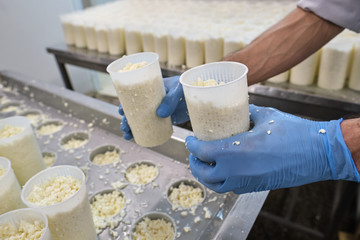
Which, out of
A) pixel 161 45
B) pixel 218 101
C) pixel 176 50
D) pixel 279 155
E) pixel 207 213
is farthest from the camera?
pixel 161 45

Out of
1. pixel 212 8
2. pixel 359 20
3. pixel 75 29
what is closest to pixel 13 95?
pixel 75 29

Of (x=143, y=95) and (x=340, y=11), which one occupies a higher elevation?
(x=340, y=11)

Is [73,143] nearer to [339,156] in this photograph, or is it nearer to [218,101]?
[218,101]

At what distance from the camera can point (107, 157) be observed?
5.81ft

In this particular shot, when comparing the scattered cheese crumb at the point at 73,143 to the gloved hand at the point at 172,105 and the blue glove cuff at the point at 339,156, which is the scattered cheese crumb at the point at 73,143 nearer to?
the gloved hand at the point at 172,105

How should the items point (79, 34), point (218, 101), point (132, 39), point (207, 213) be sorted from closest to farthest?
1. point (218, 101)
2. point (207, 213)
3. point (132, 39)
4. point (79, 34)

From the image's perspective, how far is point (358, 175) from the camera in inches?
35.5

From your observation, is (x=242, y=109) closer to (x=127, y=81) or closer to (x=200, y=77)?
(x=200, y=77)

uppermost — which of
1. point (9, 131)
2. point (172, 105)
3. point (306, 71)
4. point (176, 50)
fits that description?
point (172, 105)

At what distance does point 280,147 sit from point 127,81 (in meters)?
0.61

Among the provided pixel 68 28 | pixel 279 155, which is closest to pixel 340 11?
pixel 279 155

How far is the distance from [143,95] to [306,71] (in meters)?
1.59

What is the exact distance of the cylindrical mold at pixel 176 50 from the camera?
2639 mm

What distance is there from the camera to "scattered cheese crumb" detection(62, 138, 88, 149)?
6.27 feet
